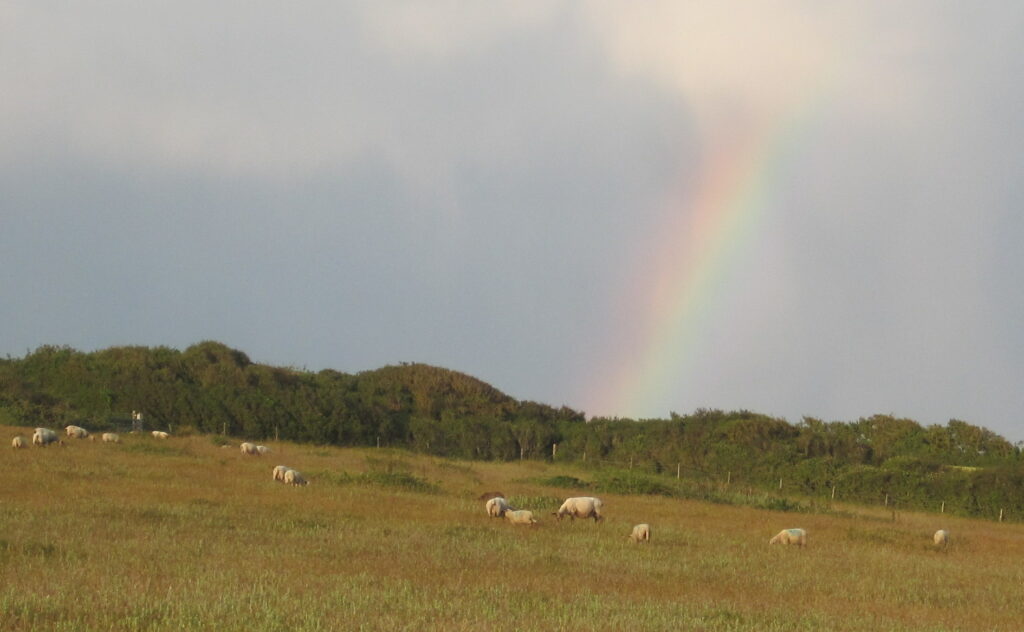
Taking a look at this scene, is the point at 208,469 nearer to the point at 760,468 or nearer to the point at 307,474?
the point at 307,474

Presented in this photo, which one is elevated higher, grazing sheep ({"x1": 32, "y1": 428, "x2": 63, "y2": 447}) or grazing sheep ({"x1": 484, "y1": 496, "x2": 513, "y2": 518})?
grazing sheep ({"x1": 32, "y1": 428, "x2": 63, "y2": 447})

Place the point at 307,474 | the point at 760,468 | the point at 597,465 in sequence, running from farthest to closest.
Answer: the point at 597,465
the point at 760,468
the point at 307,474

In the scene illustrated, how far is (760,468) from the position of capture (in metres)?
50.9

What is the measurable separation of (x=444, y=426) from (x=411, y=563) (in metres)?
46.1

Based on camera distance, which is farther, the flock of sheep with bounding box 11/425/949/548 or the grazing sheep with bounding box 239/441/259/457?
the grazing sheep with bounding box 239/441/259/457

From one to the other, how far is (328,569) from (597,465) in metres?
41.2

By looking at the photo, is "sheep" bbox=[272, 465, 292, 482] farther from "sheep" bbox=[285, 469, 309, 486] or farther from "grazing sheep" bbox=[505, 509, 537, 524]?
"grazing sheep" bbox=[505, 509, 537, 524]

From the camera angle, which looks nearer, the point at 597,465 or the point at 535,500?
the point at 535,500

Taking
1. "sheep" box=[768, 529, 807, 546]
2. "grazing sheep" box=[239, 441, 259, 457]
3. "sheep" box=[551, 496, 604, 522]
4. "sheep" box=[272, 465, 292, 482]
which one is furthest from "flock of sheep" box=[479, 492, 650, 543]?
"grazing sheep" box=[239, 441, 259, 457]

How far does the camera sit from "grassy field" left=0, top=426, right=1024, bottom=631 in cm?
1092

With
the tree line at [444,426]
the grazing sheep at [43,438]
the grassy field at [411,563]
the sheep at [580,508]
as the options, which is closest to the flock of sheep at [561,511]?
the sheep at [580,508]

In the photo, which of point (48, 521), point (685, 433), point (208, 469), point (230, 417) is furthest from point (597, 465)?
point (48, 521)

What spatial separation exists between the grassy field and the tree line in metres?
20.5

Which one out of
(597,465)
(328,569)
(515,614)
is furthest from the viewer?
(597,465)
